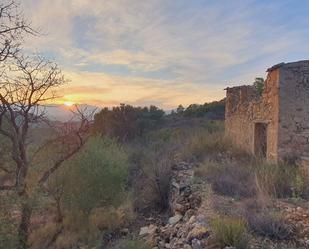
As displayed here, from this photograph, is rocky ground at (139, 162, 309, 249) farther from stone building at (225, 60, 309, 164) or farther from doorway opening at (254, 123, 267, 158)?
doorway opening at (254, 123, 267, 158)

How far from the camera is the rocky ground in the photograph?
612 centimetres

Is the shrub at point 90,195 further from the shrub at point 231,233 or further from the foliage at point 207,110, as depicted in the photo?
the foliage at point 207,110

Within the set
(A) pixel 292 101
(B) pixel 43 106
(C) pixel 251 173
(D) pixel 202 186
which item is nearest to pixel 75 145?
(B) pixel 43 106

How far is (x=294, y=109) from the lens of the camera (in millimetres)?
11422

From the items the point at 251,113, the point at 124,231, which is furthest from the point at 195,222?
the point at 251,113

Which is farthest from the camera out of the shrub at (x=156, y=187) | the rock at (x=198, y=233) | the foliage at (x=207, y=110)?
the foliage at (x=207, y=110)

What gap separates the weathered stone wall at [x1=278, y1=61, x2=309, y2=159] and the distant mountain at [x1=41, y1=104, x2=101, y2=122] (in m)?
5.42

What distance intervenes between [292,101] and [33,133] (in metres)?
7.22

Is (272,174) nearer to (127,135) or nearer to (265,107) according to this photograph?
(265,107)

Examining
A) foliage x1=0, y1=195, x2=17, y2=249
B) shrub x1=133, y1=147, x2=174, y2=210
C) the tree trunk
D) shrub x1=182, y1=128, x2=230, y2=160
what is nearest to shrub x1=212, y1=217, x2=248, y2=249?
foliage x1=0, y1=195, x2=17, y2=249

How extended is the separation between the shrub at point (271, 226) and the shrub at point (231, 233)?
43 cm

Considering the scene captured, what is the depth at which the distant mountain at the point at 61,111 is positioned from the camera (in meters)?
9.56

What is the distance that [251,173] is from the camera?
1007 cm

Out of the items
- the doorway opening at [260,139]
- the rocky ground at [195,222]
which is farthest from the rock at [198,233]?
the doorway opening at [260,139]
